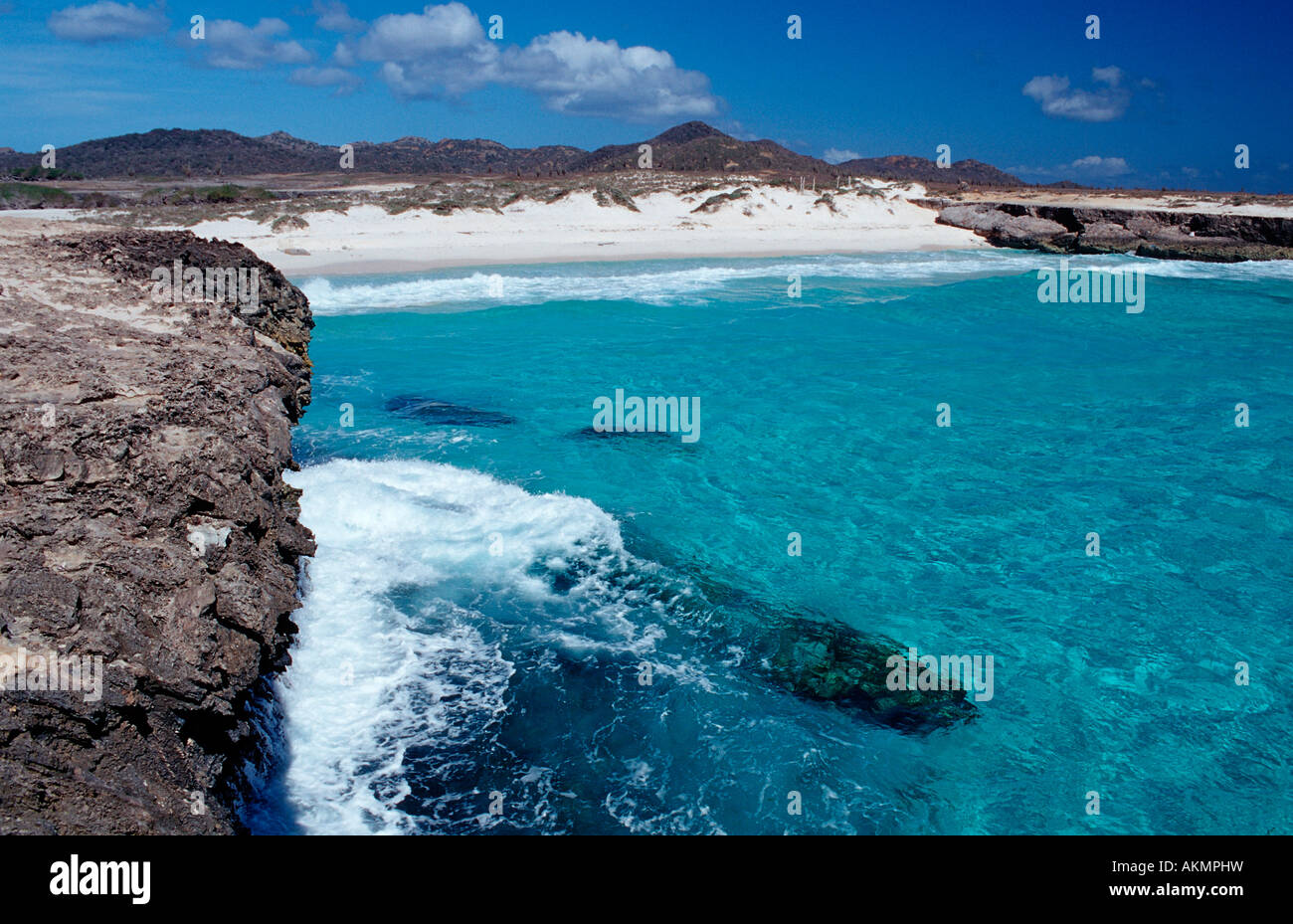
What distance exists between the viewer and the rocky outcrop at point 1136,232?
3112cm

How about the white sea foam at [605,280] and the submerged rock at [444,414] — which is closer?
the submerged rock at [444,414]

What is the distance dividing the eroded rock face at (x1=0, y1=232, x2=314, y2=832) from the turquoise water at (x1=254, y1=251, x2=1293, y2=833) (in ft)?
4.72

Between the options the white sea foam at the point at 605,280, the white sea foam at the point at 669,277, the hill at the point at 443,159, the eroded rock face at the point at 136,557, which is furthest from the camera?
the hill at the point at 443,159

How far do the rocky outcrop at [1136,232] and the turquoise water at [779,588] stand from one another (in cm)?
1972

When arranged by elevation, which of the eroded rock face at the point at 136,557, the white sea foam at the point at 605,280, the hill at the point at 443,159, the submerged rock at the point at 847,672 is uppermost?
the hill at the point at 443,159

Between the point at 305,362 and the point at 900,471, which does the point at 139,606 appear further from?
the point at 900,471

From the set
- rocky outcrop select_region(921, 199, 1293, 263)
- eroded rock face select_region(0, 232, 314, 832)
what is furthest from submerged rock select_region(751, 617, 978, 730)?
rocky outcrop select_region(921, 199, 1293, 263)

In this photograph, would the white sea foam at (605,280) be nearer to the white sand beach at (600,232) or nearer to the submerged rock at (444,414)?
the white sand beach at (600,232)

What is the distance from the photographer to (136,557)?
12.6ft

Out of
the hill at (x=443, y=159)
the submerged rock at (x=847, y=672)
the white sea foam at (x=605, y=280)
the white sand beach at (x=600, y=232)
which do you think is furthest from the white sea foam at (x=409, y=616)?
the hill at (x=443, y=159)

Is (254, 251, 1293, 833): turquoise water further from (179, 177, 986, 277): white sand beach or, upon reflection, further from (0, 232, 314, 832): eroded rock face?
(179, 177, 986, 277): white sand beach

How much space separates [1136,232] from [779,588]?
3382cm

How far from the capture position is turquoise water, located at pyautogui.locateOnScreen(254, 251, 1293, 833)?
5.15 meters

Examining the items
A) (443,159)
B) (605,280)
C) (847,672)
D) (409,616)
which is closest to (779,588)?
(847,672)
